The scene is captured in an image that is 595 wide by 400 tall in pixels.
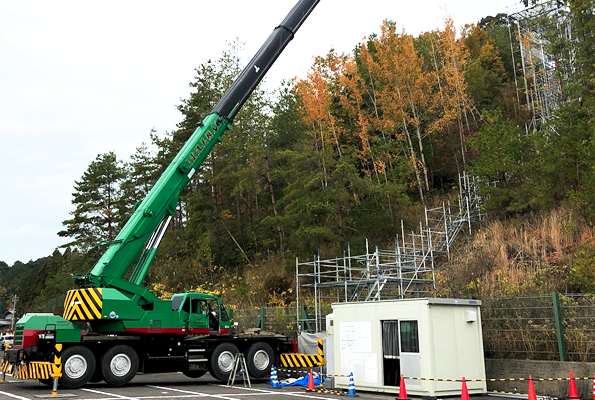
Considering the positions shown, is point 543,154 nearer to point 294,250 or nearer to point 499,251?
point 499,251

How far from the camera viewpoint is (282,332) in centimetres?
2127

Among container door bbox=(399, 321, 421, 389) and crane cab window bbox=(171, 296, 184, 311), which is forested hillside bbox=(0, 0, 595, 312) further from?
crane cab window bbox=(171, 296, 184, 311)

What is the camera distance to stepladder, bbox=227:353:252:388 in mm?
16188

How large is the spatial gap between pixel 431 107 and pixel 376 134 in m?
5.11

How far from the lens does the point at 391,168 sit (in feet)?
112

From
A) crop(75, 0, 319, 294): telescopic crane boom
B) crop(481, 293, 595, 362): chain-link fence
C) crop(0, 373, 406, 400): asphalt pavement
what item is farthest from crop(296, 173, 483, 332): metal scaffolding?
crop(75, 0, 319, 294): telescopic crane boom

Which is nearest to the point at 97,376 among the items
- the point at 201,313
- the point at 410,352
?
the point at 201,313

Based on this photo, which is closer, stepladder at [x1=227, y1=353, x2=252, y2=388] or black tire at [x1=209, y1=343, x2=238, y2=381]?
stepladder at [x1=227, y1=353, x2=252, y2=388]

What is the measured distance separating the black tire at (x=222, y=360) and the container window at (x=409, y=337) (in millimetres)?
6175

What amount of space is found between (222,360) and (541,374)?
29.9 feet

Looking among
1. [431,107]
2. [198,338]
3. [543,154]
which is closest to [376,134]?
[431,107]

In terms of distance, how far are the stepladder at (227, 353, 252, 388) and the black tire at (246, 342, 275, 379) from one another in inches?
12.7

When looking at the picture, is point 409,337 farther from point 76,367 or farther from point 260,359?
point 76,367

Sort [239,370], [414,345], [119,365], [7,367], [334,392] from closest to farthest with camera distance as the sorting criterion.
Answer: [414,345] < [334,392] < [119,365] < [7,367] < [239,370]
